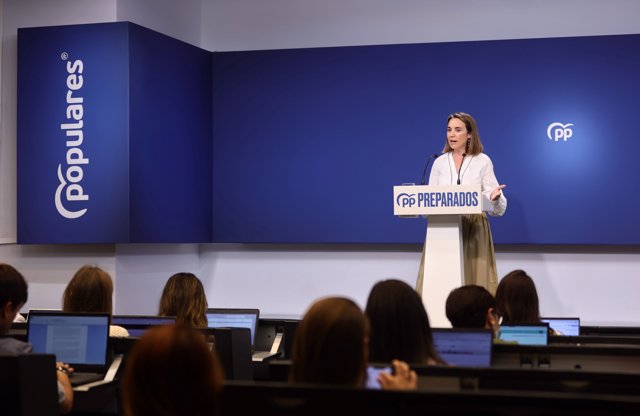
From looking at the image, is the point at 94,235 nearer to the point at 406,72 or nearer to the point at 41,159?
the point at 41,159

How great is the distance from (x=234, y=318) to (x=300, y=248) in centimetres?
359

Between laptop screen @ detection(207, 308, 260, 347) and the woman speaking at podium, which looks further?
the woman speaking at podium

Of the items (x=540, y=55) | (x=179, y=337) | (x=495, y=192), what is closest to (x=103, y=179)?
(x=495, y=192)

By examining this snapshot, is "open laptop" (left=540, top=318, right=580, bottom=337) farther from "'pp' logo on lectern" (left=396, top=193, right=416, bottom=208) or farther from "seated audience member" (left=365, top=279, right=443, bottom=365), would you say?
"seated audience member" (left=365, top=279, right=443, bottom=365)

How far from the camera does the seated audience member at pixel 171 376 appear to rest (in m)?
1.75

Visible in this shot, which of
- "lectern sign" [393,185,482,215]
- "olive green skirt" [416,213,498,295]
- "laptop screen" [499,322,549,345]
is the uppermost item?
"lectern sign" [393,185,482,215]

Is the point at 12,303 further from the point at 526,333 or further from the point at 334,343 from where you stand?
the point at 526,333

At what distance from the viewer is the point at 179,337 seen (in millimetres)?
1763

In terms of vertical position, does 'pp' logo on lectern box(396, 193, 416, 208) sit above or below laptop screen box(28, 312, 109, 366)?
above

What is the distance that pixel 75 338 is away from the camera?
4.00 metres

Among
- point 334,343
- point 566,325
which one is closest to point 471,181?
point 566,325

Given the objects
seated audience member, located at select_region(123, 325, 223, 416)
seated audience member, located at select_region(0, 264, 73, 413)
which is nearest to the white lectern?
seated audience member, located at select_region(0, 264, 73, 413)

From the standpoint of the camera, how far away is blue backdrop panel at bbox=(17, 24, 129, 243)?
7609 millimetres

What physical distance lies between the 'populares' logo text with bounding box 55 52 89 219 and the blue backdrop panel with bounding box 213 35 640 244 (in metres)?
1.62
